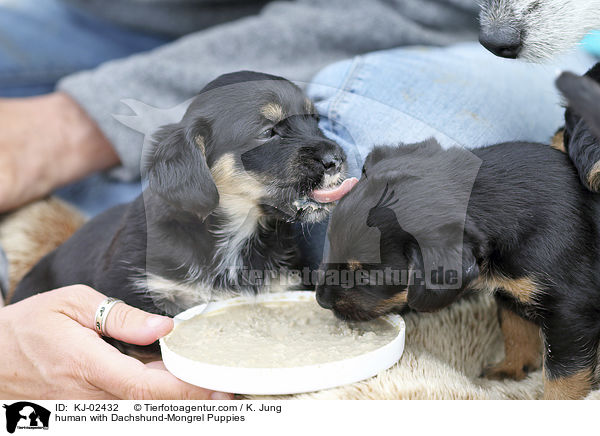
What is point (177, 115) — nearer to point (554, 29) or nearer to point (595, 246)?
point (554, 29)

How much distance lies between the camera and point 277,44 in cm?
238

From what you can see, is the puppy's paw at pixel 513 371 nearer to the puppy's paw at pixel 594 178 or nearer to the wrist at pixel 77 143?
the puppy's paw at pixel 594 178

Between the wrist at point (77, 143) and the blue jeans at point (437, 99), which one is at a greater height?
the blue jeans at point (437, 99)

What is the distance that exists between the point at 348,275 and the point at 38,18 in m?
2.43

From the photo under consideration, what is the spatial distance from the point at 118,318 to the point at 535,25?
1.27m

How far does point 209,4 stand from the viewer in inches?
121

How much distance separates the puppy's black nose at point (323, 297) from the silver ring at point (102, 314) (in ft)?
1.82

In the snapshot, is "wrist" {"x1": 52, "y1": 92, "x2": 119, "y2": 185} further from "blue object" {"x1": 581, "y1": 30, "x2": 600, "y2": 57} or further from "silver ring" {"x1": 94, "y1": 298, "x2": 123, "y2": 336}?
"blue object" {"x1": 581, "y1": 30, "x2": 600, "y2": 57}

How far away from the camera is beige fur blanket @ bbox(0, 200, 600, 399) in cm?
152

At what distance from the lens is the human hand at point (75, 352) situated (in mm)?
1666

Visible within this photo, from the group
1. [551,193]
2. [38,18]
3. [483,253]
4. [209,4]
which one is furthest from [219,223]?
[38,18]
